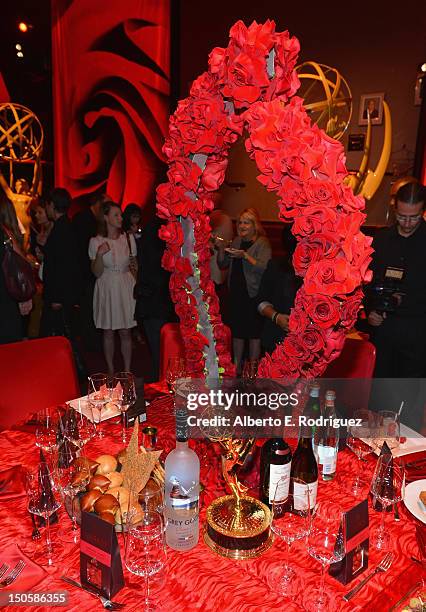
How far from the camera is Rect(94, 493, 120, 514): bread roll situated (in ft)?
3.75

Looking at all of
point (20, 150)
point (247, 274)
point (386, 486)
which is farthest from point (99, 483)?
point (20, 150)

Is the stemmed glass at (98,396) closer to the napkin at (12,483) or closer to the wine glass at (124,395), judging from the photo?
the wine glass at (124,395)

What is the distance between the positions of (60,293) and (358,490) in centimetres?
298

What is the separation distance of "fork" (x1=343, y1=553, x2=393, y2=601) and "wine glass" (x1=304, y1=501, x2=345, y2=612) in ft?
0.17

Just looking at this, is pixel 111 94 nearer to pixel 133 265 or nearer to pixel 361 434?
pixel 133 265

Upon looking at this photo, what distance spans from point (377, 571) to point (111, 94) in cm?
600

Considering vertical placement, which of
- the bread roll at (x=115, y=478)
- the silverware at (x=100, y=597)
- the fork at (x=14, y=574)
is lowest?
the silverware at (x=100, y=597)

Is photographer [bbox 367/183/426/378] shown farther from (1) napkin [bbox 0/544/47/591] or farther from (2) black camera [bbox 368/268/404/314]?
(1) napkin [bbox 0/544/47/591]

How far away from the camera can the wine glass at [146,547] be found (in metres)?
1.06

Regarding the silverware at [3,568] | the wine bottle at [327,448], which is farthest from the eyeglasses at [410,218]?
the silverware at [3,568]

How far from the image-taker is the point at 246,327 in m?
4.02

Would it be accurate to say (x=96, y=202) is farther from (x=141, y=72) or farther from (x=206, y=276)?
(x=206, y=276)

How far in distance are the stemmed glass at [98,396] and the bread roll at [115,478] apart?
1.44ft

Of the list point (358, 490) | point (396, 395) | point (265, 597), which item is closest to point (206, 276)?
point (358, 490)
